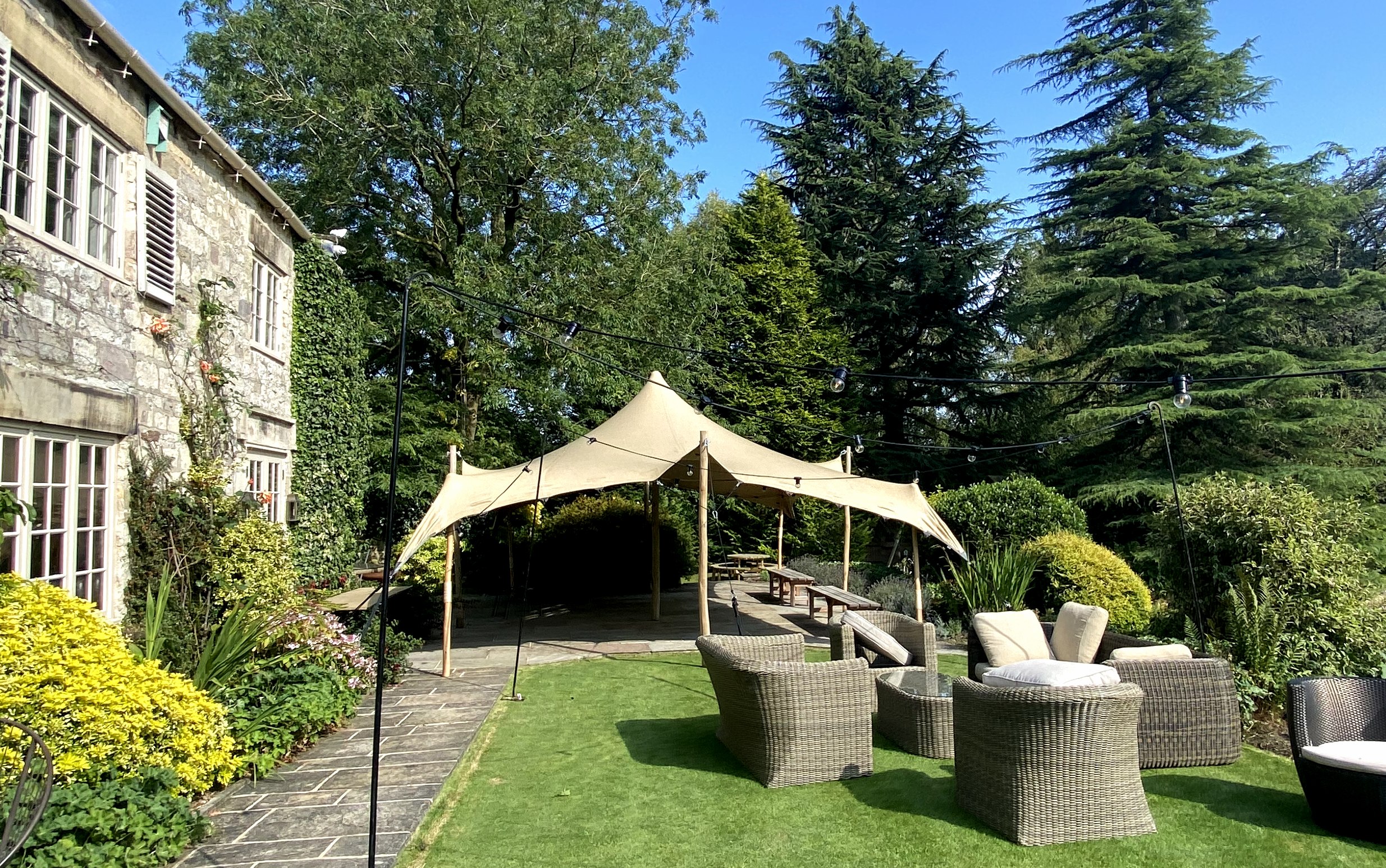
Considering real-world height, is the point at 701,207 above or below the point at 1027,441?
above

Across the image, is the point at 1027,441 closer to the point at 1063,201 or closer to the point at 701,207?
the point at 1063,201

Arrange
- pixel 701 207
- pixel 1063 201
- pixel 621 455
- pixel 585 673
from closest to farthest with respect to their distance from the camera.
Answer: pixel 585 673
pixel 621 455
pixel 1063 201
pixel 701 207

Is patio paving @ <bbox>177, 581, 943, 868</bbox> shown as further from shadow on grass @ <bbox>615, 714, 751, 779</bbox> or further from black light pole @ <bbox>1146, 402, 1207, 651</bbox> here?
black light pole @ <bbox>1146, 402, 1207, 651</bbox>

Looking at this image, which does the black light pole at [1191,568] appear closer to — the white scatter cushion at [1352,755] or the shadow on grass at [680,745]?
the white scatter cushion at [1352,755]

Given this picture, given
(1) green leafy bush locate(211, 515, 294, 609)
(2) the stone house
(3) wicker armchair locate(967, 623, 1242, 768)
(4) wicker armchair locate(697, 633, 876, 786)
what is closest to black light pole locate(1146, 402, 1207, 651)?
(3) wicker armchair locate(967, 623, 1242, 768)

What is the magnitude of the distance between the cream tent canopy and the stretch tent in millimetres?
13

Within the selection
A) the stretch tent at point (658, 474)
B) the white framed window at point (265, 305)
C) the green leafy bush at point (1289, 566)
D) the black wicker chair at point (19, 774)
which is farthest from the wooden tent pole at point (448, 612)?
the green leafy bush at point (1289, 566)

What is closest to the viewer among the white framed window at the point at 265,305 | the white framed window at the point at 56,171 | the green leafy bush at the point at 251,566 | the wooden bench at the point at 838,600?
the white framed window at the point at 56,171

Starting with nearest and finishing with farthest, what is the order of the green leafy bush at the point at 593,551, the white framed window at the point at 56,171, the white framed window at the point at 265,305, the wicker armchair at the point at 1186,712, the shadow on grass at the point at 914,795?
the shadow on grass at the point at 914,795, the wicker armchair at the point at 1186,712, the white framed window at the point at 56,171, the white framed window at the point at 265,305, the green leafy bush at the point at 593,551

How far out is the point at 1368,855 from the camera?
150 inches

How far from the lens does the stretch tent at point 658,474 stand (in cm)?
885

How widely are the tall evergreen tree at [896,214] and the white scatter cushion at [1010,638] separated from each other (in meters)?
14.8

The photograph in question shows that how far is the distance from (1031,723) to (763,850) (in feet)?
4.48

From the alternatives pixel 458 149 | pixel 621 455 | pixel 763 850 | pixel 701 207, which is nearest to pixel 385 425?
pixel 458 149
